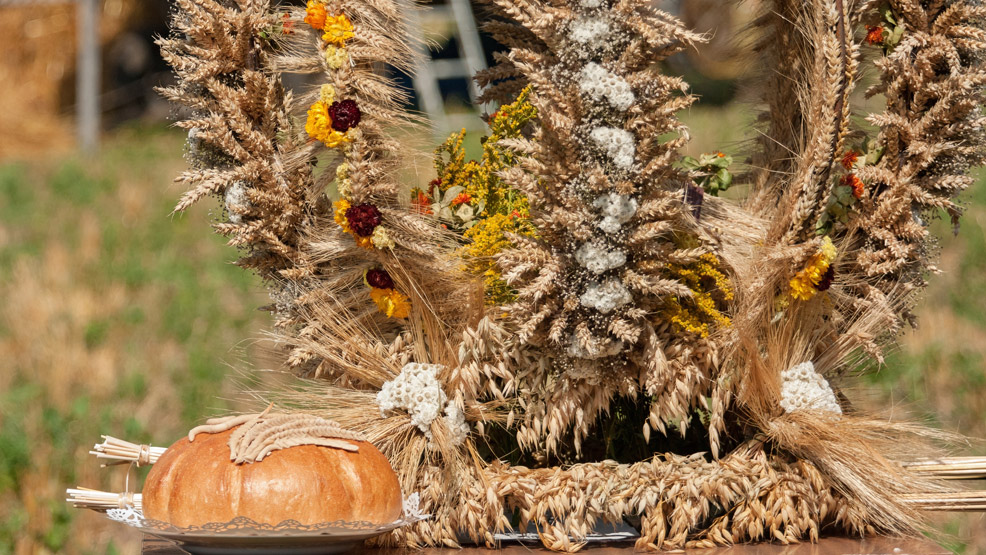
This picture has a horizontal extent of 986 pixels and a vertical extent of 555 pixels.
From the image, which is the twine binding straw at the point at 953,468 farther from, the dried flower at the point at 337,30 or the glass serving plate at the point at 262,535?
the dried flower at the point at 337,30

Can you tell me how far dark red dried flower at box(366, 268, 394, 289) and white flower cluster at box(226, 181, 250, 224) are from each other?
300 millimetres

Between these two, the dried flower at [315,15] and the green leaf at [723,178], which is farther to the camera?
the green leaf at [723,178]

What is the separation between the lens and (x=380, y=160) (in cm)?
209

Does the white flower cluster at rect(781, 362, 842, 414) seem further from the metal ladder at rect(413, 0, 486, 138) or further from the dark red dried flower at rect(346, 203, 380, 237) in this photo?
the metal ladder at rect(413, 0, 486, 138)

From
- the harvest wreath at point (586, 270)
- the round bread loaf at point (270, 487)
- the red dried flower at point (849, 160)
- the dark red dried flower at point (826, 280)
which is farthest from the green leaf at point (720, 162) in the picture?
the round bread loaf at point (270, 487)

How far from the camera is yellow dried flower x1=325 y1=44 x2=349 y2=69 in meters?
2.03

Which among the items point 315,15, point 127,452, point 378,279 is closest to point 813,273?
point 378,279

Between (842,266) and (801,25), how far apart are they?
1.84ft

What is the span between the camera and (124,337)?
5.38 meters

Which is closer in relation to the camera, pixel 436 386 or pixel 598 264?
pixel 598 264

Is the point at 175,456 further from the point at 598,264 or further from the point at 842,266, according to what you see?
the point at 842,266

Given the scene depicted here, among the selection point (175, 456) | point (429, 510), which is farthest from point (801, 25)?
point (175, 456)

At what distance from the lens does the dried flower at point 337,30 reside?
2031mm

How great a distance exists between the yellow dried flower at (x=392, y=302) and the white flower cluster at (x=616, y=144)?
55 cm
